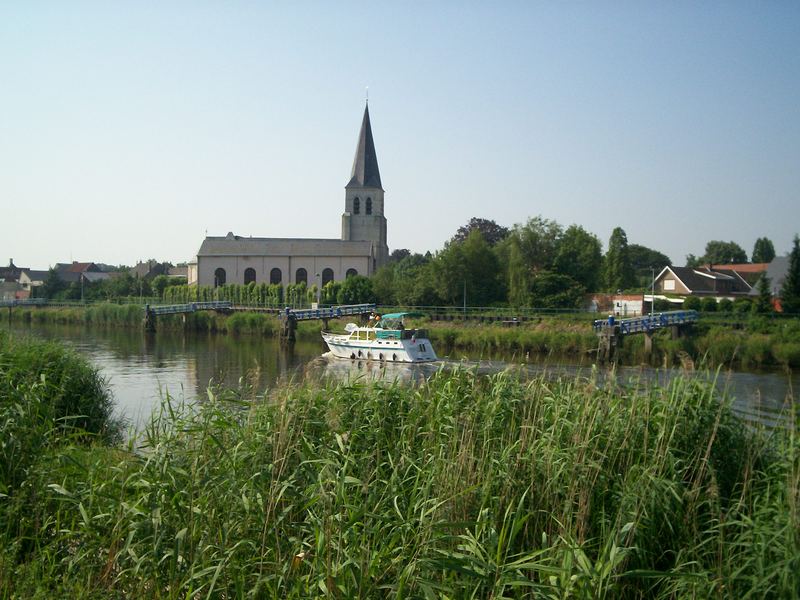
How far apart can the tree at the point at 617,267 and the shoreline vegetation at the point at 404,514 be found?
54.0 m

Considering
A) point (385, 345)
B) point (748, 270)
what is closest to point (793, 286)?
point (385, 345)

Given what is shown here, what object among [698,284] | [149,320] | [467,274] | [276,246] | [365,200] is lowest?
[149,320]

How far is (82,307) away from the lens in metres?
64.9

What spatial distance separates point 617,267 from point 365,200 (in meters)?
29.9

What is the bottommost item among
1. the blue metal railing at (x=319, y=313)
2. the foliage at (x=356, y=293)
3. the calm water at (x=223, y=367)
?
the calm water at (x=223, y=367)

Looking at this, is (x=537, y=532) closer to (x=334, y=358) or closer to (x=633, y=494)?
(x=633, y=494)

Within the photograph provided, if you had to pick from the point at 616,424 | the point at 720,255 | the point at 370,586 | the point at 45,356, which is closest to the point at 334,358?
the point at 45,356

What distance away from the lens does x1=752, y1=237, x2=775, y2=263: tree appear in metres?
94.2

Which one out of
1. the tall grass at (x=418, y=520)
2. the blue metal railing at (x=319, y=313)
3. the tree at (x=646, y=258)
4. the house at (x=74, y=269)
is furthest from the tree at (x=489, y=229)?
the tall grass at (x=418, y=520)

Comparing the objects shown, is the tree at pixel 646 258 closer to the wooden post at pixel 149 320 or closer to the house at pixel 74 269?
the wooden post at pixel 149 320

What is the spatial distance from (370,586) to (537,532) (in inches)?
68.5

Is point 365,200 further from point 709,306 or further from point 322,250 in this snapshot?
point 709,306

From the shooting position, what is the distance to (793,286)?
40594 millimetres

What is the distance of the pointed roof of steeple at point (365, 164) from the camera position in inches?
3110
